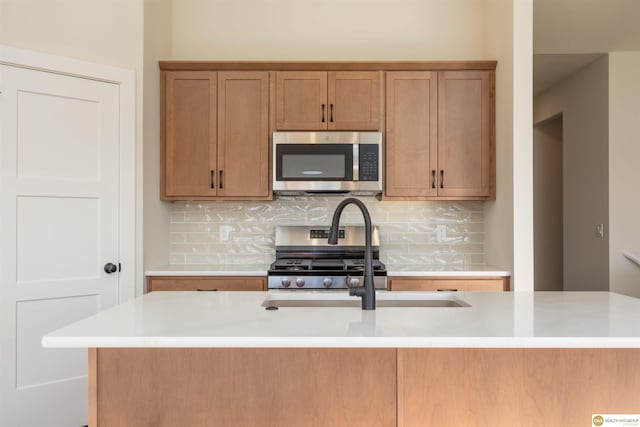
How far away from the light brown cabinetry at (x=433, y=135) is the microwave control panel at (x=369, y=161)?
0.11 metres

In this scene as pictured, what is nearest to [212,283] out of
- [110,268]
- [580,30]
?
[110,268]

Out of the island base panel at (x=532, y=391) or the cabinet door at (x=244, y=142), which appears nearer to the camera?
the island base panel at (x=532, y=391)

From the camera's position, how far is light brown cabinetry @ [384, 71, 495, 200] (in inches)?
124

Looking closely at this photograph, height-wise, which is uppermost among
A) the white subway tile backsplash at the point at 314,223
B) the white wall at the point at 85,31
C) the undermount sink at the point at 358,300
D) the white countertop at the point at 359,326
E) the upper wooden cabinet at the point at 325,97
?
the white wall at the point at 85,31

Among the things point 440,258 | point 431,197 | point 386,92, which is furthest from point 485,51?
point 440,258

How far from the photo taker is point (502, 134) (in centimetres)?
303

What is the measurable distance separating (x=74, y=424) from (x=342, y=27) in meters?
3.34

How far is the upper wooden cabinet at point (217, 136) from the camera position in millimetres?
3148

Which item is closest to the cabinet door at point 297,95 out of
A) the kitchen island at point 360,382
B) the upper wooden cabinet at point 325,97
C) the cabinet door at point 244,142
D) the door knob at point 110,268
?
the upper wooden cabinet at point 325,97

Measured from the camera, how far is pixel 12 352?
2449mm

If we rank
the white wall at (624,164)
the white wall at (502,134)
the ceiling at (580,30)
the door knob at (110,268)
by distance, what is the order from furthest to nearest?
the white wall at (624,164), the ceiling at (580,30), the white wall at (502,134), the door knob at (110,268)

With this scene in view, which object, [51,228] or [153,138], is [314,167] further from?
[51,228]

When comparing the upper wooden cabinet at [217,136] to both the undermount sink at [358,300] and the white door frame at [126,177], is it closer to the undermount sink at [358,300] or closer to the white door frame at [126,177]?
the white door frame at [126,177]

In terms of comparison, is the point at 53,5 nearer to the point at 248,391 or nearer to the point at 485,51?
the point at 248,391
